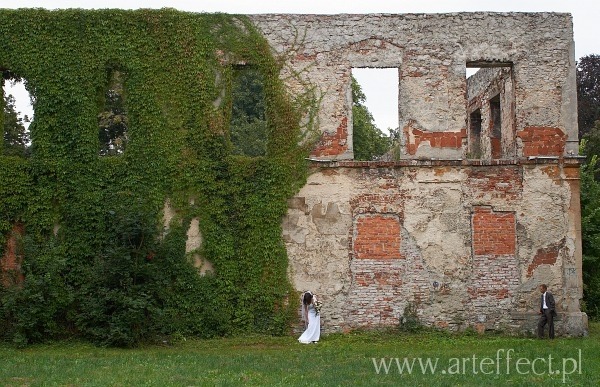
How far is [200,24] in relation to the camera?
1794 cm

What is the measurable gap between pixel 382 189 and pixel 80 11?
753 centimetres

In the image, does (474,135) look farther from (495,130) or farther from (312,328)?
(312,328)

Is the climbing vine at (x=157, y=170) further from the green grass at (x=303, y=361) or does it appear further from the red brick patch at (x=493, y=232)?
Result: the red brick patch at (x=493, y=232)

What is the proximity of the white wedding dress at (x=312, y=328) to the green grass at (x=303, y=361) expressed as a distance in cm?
24

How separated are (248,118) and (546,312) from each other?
25.9 metres

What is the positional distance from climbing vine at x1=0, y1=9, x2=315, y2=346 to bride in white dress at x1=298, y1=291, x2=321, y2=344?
0.42 m

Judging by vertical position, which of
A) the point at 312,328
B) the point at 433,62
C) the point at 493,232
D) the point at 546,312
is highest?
the point at 433,62

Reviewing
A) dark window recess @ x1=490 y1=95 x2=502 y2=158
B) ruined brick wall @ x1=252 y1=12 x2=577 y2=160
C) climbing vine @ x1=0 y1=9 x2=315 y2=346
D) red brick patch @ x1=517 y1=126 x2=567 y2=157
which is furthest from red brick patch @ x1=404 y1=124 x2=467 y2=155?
dark window recess @ x1=490 y1=95 x2=502 y2=158

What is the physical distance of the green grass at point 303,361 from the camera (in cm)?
1202

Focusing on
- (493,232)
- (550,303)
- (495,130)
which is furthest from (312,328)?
(495,130)

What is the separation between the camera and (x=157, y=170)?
57.3ft

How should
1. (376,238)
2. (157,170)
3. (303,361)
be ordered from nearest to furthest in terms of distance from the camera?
(303,361)
(157,170)
(376,238)

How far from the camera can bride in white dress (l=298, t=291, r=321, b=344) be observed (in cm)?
1697

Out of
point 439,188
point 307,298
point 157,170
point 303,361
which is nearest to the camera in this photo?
point 303,361
